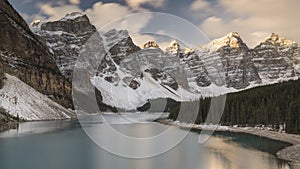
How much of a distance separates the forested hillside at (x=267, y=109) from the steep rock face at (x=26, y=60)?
75.4m

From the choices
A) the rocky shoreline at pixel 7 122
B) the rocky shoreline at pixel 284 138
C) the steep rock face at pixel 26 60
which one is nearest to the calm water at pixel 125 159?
the rocky shoreline at pixel 284 138

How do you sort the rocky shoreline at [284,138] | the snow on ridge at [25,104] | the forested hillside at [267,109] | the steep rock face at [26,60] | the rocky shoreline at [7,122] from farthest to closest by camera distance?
the steep rock face at [26,60], the snow on ridge at [25,104], the rocky shoreline at [7,122], the forested hillside at [267,109], the rocky shoreline at [284,138]

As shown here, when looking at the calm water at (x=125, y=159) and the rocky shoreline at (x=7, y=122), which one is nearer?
the calm water at (x=125, y=159)

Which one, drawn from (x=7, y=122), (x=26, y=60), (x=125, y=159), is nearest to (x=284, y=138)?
(x=125, y=159)

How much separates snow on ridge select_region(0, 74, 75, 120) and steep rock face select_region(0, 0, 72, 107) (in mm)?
12873

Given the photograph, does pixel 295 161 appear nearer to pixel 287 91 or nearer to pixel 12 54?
pixel 287 91

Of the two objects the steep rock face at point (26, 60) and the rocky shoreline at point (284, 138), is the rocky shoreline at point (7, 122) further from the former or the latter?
the rocky shoreline at point (284, 138)

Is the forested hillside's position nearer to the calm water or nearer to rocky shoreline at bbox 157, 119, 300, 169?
rocky shoreline at bbox 157, 119, 300, 169

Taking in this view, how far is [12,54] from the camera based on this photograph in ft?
481

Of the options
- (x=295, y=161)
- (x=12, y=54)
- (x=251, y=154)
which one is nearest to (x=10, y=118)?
(x=12, y=54)

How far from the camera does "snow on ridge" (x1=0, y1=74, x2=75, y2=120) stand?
108m

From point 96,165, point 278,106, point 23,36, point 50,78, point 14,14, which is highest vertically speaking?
point 14,14

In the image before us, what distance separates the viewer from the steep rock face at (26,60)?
14338 centimetres

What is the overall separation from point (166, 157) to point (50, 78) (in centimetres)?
12502
